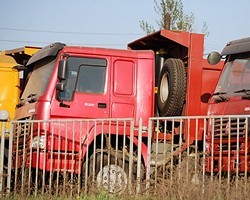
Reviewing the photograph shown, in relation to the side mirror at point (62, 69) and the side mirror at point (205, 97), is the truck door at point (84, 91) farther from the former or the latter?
the side mirror at point (205, 97)

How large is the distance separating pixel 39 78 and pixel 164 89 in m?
2.33

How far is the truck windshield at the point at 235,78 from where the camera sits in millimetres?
9773

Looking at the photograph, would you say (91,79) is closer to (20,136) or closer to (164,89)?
(164,89)

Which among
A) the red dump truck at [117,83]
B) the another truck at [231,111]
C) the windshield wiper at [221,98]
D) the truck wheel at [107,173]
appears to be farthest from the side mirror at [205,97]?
the truck wheel at [107,173]

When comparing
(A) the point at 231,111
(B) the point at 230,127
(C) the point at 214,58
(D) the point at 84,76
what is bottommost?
(B) the point at 230,127

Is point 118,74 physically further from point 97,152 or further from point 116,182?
point 116,182

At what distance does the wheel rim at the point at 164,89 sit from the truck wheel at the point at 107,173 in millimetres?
2302

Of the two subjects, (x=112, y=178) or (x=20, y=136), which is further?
(x=20, y=136)

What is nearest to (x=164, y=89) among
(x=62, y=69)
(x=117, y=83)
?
(x=117, y=83)

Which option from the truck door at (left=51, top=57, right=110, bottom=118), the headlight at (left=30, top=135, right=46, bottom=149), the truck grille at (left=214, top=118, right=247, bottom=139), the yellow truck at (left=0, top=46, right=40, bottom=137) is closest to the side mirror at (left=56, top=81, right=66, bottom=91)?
the truck door at (left=51, top=57, right=110, bottom=118)

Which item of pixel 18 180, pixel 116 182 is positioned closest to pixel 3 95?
pixel 18 180

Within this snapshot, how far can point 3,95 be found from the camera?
41.7 ft

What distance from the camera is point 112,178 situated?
349 inches

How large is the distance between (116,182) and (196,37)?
356cm
